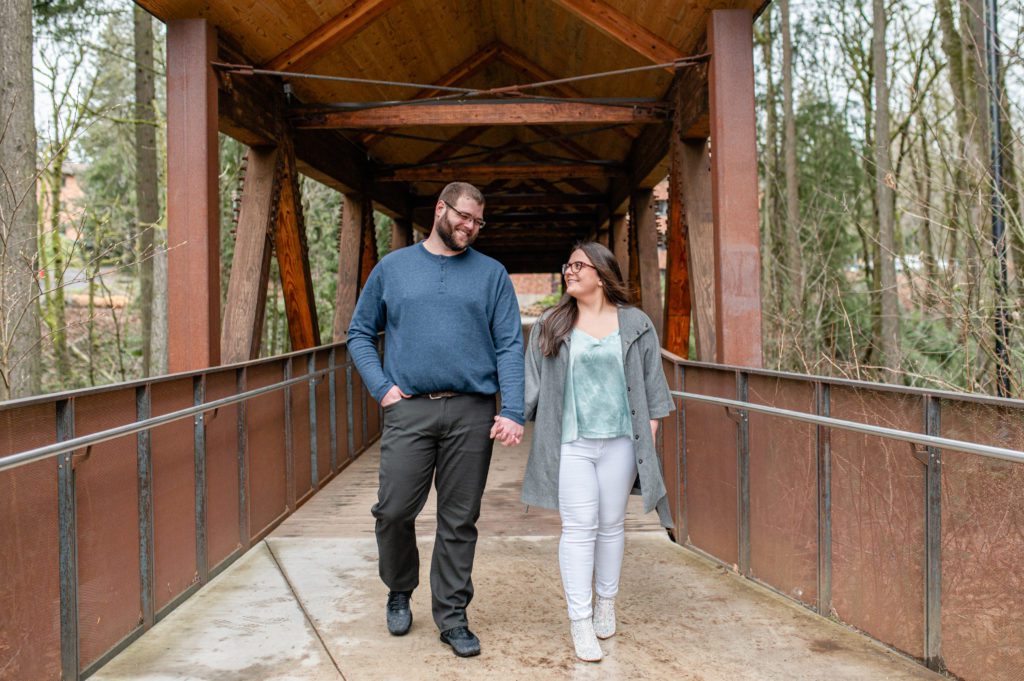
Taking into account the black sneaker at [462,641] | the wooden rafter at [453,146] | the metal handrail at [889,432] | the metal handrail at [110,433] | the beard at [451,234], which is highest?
the wooden rafter at [453,146]

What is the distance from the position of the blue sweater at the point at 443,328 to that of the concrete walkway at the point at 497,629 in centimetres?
88

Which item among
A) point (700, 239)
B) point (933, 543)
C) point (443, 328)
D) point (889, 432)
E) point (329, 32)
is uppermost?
point (329, 32)

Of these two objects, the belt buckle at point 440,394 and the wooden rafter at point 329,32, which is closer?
the belt buckle at point 440,394

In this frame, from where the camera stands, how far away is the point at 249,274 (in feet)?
21.4

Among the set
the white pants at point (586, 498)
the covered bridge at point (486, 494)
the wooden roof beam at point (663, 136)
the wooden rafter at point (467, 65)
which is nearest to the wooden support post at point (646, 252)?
the wooden roof beam at point (663, 136)

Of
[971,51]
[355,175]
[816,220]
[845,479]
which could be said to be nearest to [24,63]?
[355,175]

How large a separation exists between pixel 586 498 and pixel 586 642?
1.60 feet

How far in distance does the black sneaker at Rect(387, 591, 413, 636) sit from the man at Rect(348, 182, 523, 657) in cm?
14

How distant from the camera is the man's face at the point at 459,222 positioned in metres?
3.16

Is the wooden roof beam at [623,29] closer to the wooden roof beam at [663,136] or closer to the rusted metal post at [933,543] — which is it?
the wooden roof beam at [663,136]

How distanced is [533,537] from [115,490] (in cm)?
235

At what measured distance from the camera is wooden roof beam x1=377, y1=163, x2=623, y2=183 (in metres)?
10.7

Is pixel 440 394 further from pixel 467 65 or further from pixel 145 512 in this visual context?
pixel 467 65

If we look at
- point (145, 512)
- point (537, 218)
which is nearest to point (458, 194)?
point (145, 512)
